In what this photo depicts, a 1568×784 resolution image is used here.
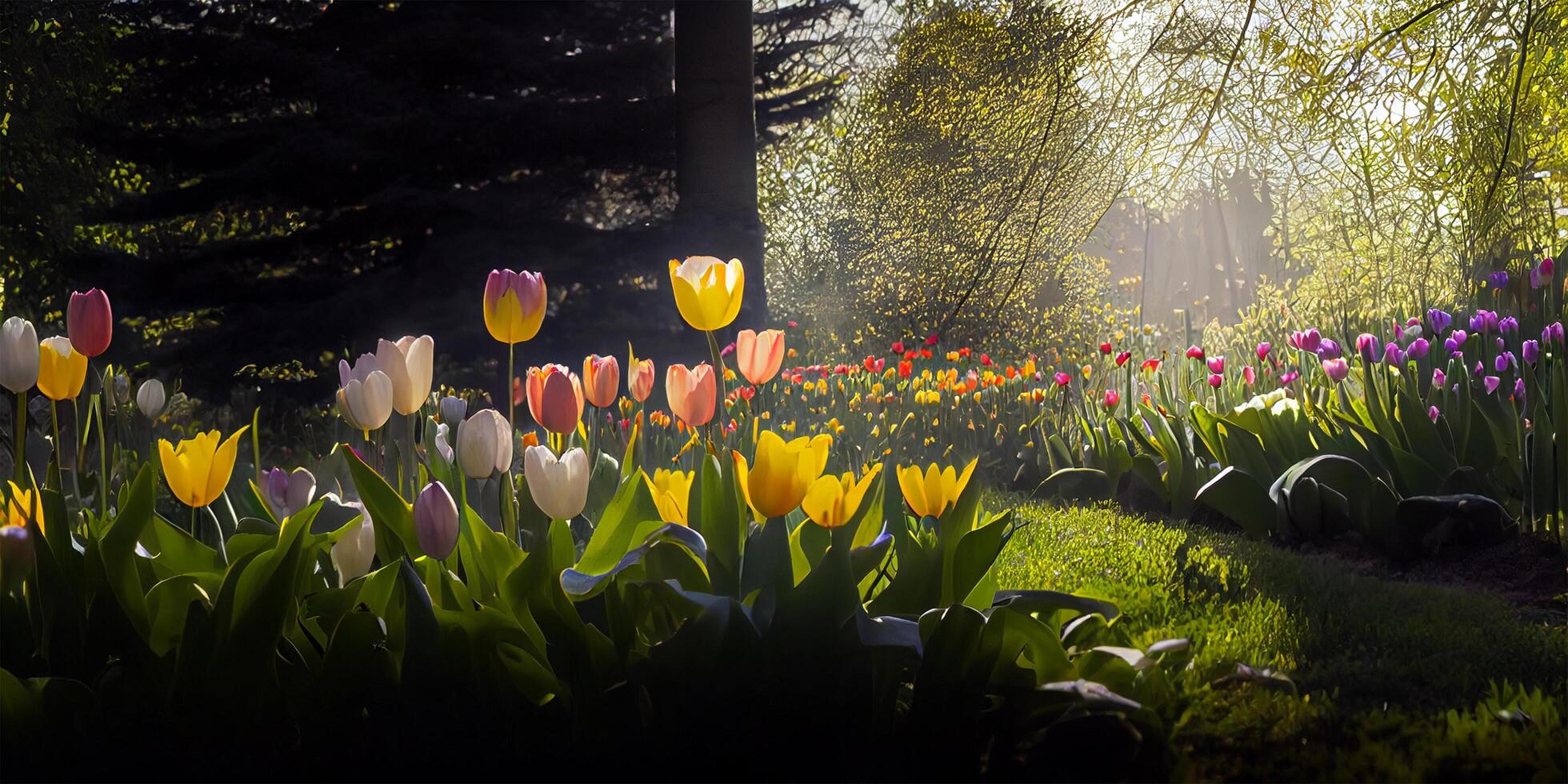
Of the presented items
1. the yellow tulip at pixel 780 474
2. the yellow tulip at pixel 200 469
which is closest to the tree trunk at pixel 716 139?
the yellow tulip at pixel 200 469

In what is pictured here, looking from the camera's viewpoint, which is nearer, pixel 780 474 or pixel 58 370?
pixel 780 474

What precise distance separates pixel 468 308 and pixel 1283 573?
16.8ft

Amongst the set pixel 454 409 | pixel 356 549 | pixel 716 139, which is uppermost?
pixel 716 139

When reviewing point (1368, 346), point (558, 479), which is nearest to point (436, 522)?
point (558, 479)

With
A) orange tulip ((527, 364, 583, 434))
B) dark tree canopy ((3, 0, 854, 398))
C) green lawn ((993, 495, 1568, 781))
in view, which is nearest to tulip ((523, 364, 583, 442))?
orange tulip ((527, 364, 583, 434))

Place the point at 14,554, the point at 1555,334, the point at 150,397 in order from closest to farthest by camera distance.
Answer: the point at 14,554 → the point at 150,397 → the point at 1555,334

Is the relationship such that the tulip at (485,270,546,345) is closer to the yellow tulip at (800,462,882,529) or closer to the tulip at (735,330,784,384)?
the tulip at (735,330,784,384)

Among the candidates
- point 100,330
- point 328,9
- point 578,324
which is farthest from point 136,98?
point 100,330

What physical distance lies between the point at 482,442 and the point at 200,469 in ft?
1.44

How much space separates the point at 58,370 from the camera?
6.15 ft

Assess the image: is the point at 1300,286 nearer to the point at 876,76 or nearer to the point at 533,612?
the point at 876,76

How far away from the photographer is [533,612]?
1559 millimetres

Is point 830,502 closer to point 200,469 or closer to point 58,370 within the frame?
point 200,469

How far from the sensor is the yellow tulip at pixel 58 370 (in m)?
1.86
